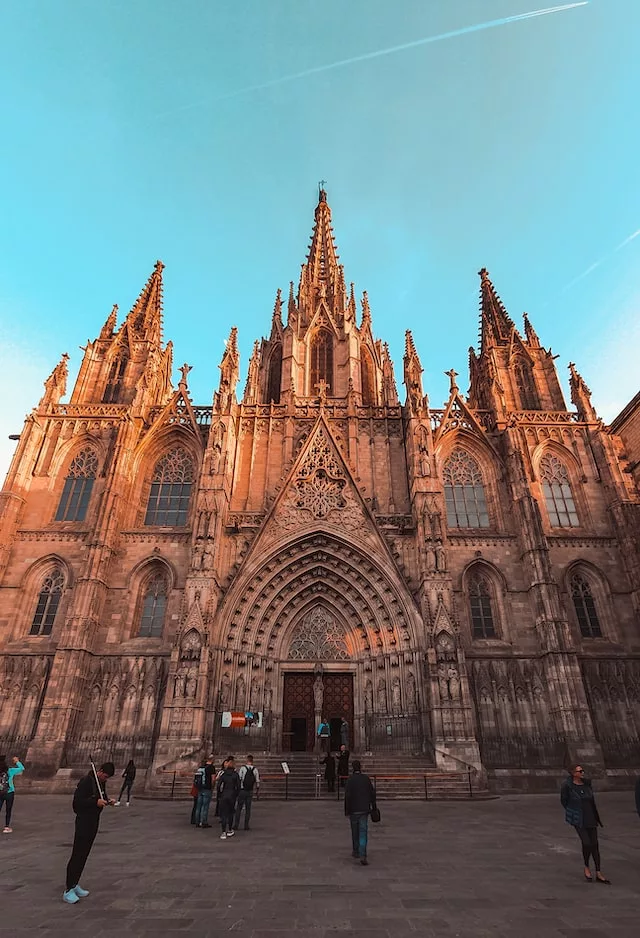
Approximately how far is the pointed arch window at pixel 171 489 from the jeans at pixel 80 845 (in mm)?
18667

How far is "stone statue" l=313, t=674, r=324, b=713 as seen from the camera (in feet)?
64.4

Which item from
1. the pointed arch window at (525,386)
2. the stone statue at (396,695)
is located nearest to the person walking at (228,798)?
the stone statue at (396,695)

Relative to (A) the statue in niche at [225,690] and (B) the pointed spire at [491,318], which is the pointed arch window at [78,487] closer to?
(A) the statue in niche at [225,690]

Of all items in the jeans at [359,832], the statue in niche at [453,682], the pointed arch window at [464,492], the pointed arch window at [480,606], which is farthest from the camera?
the pointed arch window at [464,492]

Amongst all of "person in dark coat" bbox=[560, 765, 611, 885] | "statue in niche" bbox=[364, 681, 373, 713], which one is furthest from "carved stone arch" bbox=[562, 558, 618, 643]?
"person in dark coat" bbox=[560, 765, 611, 885]

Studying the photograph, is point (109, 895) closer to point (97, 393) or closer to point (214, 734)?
point (214, 734)

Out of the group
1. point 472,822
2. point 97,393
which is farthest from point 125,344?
point 472,822

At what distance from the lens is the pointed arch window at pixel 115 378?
28516mm

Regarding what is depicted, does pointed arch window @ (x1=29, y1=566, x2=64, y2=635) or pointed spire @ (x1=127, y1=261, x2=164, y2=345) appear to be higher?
pointed spire @ (x1=127, y1=261, x2=164, y2=345)

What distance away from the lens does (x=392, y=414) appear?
26875 millimetres

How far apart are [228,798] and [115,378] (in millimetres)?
25524

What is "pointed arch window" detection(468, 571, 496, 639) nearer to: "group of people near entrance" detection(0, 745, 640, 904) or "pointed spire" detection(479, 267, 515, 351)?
"group of people near entrance" detection(0, 745, 640, 904)

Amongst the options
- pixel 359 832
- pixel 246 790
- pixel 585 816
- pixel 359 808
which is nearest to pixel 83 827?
pixel 359 808

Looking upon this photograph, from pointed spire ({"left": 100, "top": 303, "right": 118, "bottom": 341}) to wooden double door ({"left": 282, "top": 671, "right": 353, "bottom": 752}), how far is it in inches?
918
